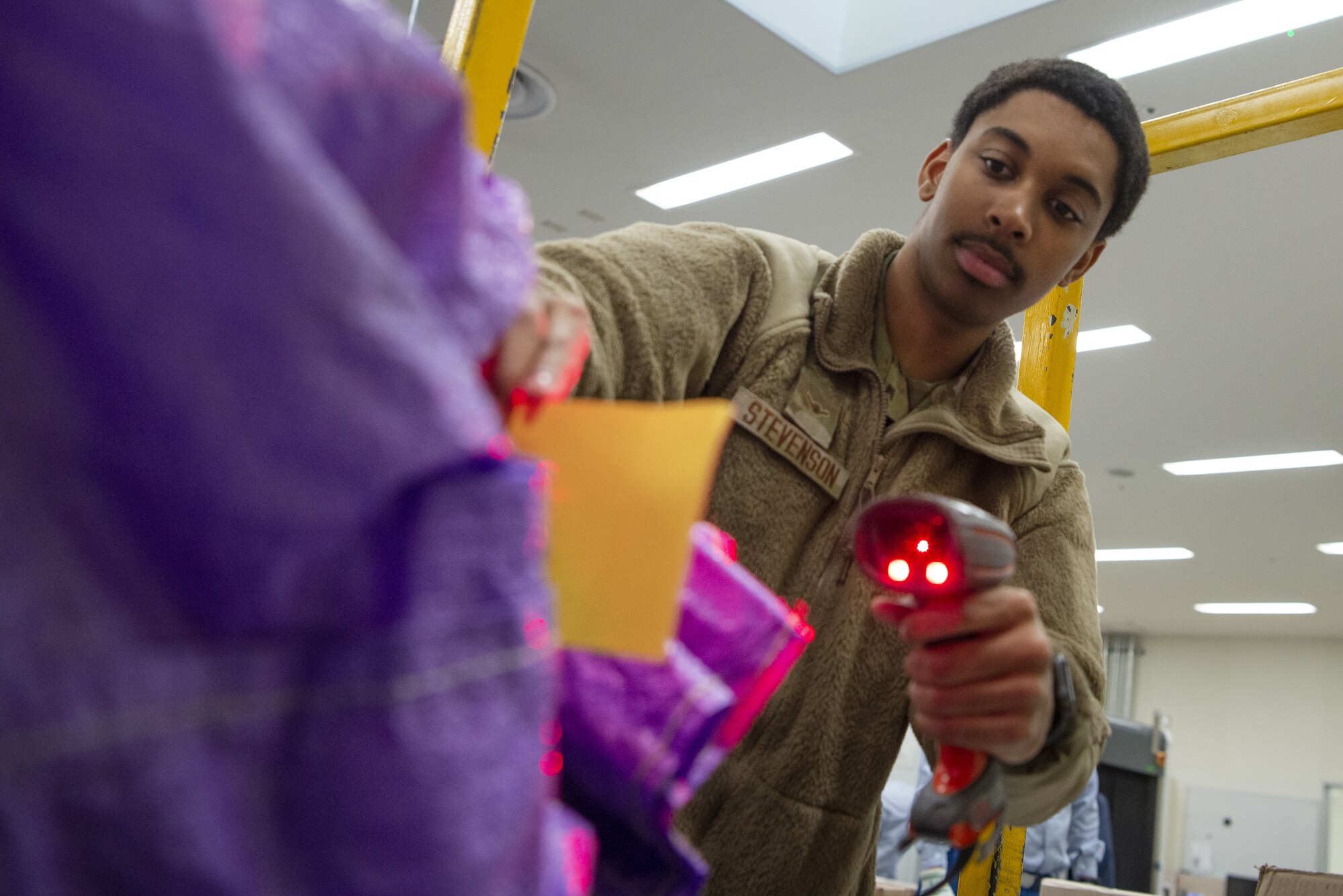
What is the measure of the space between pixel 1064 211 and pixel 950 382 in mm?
209

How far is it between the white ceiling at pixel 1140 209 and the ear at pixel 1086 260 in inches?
96.3

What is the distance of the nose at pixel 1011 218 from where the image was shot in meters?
1.06

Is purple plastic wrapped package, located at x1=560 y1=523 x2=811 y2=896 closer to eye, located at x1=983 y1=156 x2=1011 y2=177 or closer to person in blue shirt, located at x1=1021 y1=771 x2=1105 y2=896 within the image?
eye, located at x1=983 y1=156 x2=1011 y2=177

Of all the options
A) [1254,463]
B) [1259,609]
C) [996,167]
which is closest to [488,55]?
[996,167]

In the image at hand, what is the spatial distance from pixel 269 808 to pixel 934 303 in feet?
3.05

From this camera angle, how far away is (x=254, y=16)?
0.28m

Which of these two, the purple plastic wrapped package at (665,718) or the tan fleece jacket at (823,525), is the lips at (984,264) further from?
the purple plastic wrapped package at (665,718)

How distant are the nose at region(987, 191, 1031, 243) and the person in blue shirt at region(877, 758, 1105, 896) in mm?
4084

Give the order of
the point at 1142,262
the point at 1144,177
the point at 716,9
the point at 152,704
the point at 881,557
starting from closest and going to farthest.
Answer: the point at 152,704
the point at 881,557
the point at 1144,177
the point at 716,9
the point at 1142,262

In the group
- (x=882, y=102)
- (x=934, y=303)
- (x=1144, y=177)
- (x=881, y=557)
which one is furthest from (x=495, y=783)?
(x=882, y=102)

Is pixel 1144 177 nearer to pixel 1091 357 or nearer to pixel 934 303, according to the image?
pixel 934 303

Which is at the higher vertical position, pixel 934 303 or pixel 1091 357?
pixel 1091 357

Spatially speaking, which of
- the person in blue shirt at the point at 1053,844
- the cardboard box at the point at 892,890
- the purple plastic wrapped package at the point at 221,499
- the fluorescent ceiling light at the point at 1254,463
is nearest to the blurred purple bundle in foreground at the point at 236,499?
the purple plastic wrapped package at the point at 221,499

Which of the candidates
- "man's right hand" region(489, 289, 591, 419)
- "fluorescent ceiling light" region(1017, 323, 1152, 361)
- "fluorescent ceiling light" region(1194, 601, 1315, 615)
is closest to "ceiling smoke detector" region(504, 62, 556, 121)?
"fluorescent ceiling light" region(1017, 323, 1152, 361)
